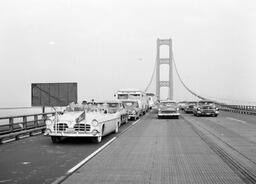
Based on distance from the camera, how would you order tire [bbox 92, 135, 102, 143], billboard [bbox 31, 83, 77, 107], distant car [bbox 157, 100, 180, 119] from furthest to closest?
distant car [bbox 157, 100, 180, 119], billboard [bbox 31, 83, 77, 107], tire [bbox 92, 135, 102, 143]

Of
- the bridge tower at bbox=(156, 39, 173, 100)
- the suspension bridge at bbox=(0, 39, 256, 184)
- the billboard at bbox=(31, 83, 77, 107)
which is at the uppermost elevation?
the bridge tower at bbox=(156, 39, 173, 100)

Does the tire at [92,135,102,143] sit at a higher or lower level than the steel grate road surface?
higher

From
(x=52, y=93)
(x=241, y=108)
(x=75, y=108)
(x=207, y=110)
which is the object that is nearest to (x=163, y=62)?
(x=241, y=108)

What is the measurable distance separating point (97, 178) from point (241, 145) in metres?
→ 7.10

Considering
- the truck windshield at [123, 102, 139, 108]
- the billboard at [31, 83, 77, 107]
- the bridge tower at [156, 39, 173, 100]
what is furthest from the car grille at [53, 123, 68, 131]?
the bridge tower at [156, 39, 173, 100]

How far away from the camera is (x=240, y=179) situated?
7309mm

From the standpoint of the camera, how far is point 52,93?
23594 millimetres

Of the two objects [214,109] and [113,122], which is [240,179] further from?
Answer: [214,109]

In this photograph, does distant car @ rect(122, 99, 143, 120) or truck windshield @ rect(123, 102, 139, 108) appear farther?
truck windshield @ rect(123, 102, 139, 108)

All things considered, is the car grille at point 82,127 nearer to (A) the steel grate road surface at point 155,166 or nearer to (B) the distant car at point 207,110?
(A) the steel grate road surface at point 155,166

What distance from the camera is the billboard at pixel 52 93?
76.9ft

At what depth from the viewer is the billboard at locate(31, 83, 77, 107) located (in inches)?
923

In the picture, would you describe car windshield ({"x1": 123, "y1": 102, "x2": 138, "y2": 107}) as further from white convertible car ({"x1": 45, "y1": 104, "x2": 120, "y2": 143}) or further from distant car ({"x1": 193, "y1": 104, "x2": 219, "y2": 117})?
white convertible car ({"x1": 45, "y1": 104, "x2": 120, "y2": 143})

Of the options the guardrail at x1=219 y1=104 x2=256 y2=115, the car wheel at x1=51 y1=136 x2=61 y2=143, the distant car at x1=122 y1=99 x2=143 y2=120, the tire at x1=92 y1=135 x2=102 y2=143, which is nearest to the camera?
the tire at x1=92 y1=135 x2=102 y2=143
